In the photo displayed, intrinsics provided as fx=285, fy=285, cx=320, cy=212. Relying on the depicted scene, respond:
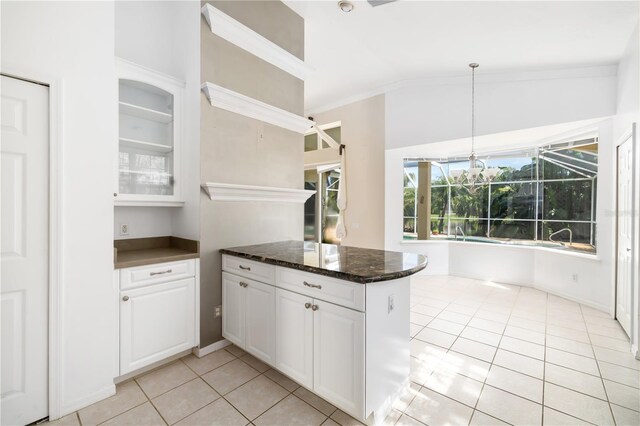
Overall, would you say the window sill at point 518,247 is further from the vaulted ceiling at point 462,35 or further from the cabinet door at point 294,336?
the cabinet door at point 294,336

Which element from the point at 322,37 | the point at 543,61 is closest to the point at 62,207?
the point at 322,37

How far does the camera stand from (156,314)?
7.22 ft

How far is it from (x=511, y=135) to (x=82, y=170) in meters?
5.21

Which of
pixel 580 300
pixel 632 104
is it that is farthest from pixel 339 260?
pixel 580 300

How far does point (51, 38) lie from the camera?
5.67ft

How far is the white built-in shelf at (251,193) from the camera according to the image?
98.4 inches

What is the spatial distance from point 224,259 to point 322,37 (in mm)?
3034

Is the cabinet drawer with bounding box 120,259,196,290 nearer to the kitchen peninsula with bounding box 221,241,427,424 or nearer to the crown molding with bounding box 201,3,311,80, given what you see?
the kitchen peninsula with bounding box 221,241,427,424

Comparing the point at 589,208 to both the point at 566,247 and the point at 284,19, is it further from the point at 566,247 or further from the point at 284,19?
the point at 284,19

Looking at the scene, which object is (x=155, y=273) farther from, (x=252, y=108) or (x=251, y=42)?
(x=251, y=42)

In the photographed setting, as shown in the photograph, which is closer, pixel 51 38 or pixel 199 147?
pixel 51 38

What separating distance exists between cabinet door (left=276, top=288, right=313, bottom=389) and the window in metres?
3.47

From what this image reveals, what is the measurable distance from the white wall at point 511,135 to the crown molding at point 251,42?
239 cm

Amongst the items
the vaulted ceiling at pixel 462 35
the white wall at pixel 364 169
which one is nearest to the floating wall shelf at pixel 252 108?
the vaulted ceiling at pixel 462 35
